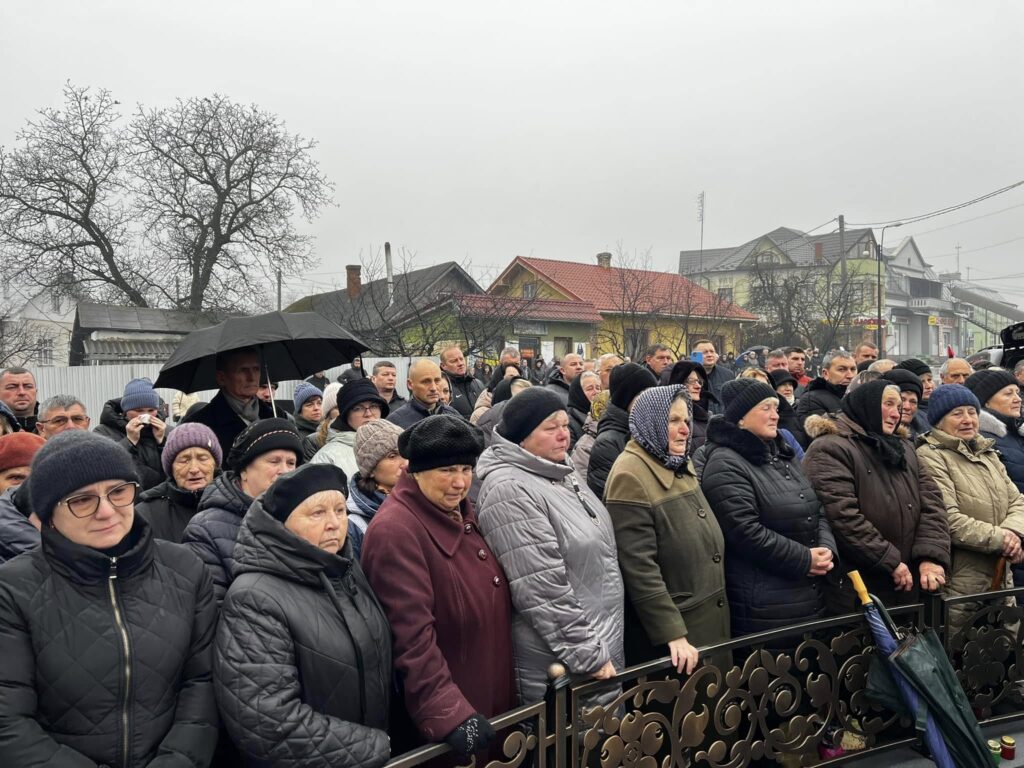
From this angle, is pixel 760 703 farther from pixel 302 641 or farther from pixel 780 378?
pixel 780 378

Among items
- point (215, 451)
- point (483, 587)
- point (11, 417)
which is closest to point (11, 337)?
point (11, 417)

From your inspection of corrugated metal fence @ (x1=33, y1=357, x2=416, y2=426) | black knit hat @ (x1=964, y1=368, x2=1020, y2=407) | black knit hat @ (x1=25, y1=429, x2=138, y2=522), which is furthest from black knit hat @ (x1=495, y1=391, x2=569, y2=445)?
corrugated metal fence @ (x1=33, y1=357, x2=416, y2=426)

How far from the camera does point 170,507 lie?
3.15 meters

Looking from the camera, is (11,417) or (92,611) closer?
(92,611)

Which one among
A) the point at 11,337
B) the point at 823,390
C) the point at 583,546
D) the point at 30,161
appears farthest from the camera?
the point at 30,161

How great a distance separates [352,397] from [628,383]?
1.72 metres

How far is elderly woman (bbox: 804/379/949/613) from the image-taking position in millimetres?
3791

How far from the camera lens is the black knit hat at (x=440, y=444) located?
2.68 m

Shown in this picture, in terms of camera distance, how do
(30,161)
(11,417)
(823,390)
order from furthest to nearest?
(30,161) < (823,390) < (11,417)

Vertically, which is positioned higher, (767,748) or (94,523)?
(94,523)

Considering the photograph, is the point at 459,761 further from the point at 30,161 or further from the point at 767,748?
the point at 30,161

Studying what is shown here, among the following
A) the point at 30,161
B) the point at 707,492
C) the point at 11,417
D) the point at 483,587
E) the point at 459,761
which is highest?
the point at 30,161

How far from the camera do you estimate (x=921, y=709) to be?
3359mm

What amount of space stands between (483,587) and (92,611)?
130 centimetres
